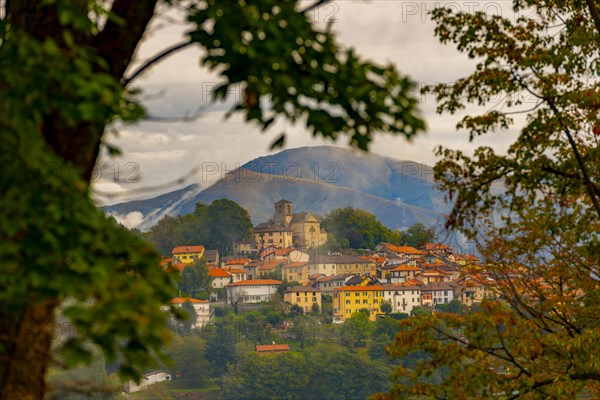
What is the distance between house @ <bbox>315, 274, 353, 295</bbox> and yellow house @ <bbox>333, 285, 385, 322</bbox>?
4329mm

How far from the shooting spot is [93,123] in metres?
4.44

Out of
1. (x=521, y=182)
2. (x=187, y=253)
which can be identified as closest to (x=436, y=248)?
(x=521, y=182)

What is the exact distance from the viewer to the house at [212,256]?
5595 inches

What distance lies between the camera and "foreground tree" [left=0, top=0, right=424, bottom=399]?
3684mm

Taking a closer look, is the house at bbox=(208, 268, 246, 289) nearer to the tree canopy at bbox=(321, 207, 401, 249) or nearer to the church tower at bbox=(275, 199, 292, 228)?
the tree canopy at bbox=(321, 207, 401, 249)

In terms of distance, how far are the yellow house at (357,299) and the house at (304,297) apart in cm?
303

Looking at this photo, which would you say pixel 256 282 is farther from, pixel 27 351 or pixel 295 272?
pixel 27 351

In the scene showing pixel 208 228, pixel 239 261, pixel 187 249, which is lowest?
pixel 239 261

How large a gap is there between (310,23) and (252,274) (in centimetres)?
13462

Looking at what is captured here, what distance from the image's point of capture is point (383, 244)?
14162 centimetres

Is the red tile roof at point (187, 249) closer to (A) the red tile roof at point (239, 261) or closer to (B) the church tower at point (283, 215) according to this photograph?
(A) the red tile roof at point (239, 261)

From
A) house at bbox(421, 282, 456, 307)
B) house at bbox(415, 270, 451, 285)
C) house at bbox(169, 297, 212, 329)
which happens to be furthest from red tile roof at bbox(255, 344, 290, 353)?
house at bbox(415, 270, 451, 285)

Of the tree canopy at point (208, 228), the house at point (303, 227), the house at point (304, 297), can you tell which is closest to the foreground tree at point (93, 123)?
the house at point (304, 297)

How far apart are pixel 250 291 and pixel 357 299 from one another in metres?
15.5
